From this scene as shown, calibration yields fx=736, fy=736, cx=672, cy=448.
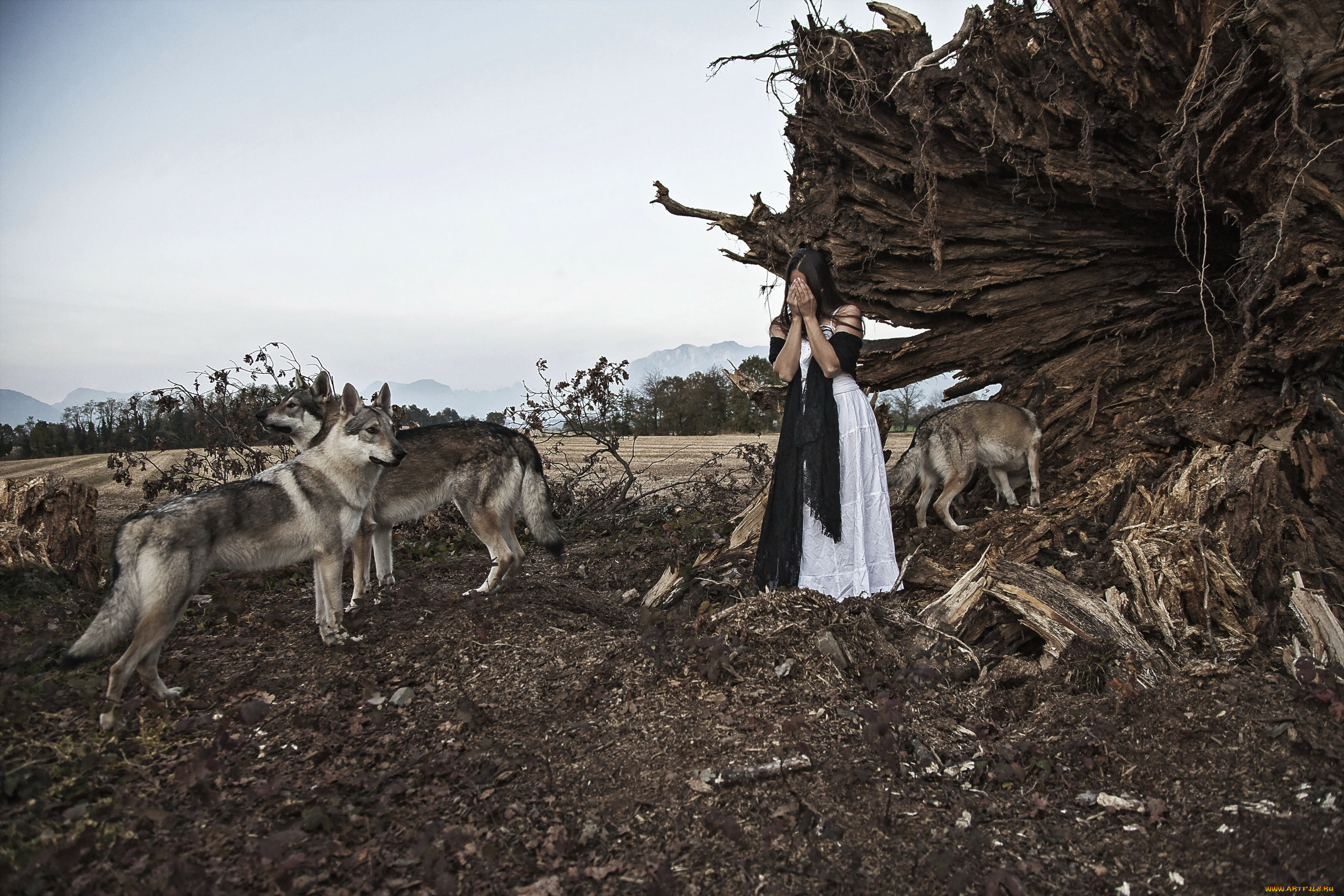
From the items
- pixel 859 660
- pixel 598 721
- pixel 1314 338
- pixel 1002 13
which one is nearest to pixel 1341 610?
pixel 1314 338

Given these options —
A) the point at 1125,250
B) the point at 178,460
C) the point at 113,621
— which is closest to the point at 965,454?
the point at 1125,250

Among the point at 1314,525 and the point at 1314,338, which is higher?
the point at 1314,338

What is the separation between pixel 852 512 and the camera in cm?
547

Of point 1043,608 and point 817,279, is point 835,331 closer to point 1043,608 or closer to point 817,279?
point 817,279

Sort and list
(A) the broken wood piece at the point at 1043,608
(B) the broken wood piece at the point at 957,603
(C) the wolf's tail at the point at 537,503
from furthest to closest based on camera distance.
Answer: (C) the wolf's tail at the point at 537,503 → (B) the broken wood piece at the point at 957,603 → (A) the broken wood piece at the point at 1043,608

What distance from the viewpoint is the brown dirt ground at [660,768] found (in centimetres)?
302

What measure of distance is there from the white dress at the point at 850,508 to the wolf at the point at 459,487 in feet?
9.00

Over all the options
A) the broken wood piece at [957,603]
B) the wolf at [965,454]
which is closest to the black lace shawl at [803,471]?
the broken wood piece at [957,603]

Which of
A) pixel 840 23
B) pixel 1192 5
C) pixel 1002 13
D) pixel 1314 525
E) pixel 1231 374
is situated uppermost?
pixel 840 23

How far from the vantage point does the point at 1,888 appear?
275 centimetres

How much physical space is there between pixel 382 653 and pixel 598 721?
191 cm

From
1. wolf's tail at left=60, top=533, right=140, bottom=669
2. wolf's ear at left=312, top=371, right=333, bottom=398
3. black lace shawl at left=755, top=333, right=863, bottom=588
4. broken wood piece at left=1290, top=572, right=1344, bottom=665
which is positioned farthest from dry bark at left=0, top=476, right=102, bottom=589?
broken wood piece at left=1290, top=572, right=1344, bottom=665

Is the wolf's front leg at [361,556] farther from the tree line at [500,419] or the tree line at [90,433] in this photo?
the tree line at [90,433]

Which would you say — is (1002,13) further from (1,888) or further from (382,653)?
(1,888)
